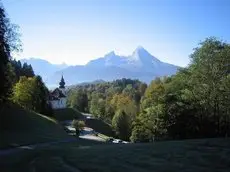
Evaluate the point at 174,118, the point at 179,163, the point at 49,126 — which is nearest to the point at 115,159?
the point at 179,163

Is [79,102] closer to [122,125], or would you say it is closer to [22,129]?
[122,125]

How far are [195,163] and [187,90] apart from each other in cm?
3543

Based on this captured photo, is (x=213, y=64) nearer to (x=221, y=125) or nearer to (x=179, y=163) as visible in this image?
(x=221, y=125)

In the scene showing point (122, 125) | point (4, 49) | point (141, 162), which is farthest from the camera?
point (122, 125)

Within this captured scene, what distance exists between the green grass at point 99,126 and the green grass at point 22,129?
64.9m

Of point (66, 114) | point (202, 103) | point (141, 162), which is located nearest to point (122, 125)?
point (66, 114)

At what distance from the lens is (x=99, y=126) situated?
137625 millimetres

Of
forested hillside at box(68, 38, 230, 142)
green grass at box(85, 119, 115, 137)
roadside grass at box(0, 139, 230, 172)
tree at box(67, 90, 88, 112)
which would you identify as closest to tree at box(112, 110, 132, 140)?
green grass at box(85, 119, 115, 137)

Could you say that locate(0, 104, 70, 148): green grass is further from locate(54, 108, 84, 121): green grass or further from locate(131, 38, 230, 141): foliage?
locate(54, 108, 84, 121): green grass

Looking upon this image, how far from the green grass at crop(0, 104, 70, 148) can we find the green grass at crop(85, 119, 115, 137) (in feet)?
213

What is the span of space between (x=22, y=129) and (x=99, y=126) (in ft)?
274

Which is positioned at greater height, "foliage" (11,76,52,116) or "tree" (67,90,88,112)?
"tree" (67,90,88,112)

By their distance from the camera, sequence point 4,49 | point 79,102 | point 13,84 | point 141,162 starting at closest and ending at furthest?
point 141,162, point 4,49, point 13,84, point 79,102

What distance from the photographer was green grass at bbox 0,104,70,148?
44953 millimetres
